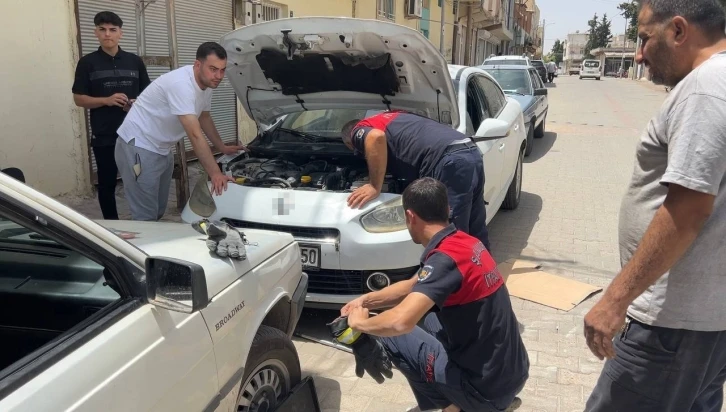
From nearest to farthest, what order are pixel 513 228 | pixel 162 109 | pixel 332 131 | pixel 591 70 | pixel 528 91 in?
1. pixel 162 109
2. pixel 332 131
3. pixel 513 228
4. pixel 528 91
5. pixel 591 70

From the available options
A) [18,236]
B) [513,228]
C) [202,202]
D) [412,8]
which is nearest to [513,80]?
[513,228]

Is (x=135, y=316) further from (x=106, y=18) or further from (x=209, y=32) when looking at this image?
(x=209, y=32)

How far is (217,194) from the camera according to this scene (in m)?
3.80

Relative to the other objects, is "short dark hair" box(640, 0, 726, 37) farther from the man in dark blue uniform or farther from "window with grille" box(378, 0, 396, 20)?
"window with grille" box(378, 0, 396, 20)

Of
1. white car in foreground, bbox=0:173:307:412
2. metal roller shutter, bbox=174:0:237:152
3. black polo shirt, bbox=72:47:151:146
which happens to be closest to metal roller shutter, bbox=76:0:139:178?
metal roller shutter, bbox=174:0:237:152

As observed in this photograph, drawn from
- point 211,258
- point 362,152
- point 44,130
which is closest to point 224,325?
point 211,258

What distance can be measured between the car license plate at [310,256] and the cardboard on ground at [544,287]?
1.72 meters

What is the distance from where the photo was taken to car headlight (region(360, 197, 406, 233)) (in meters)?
3.48

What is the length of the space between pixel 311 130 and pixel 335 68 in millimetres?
679

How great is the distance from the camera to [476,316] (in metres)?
2.23

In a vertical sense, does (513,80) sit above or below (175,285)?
above

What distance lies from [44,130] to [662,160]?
5844 mm

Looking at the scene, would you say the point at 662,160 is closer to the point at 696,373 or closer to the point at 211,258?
the point at 696,373

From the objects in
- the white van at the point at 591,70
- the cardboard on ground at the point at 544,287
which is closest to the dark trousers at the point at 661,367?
the cardboard on ground at the point at 544,287
